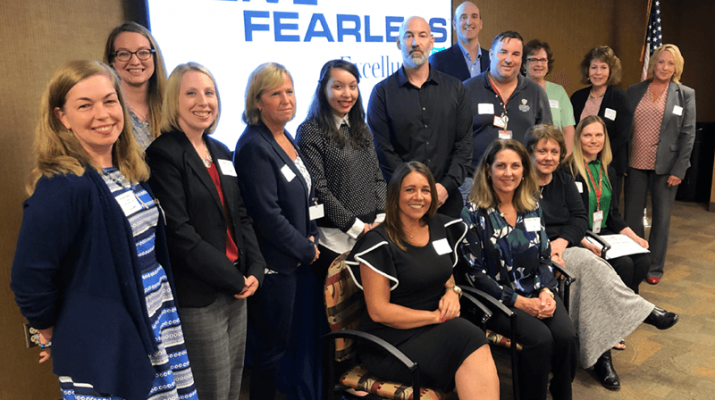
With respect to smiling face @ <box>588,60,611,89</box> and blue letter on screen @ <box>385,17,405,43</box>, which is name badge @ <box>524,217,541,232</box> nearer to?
blue letter on screen @ <box>385,17,405,43</box>

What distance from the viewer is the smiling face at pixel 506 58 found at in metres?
3.05

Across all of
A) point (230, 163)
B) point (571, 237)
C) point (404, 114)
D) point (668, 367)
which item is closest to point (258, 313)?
point (230, 163)

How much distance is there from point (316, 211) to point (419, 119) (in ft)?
2.95

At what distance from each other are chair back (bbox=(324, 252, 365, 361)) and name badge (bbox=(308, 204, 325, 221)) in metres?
0.25

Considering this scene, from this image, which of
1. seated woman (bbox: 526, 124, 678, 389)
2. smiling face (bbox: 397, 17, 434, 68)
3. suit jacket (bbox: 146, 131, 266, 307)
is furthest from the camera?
smiling face (bbox: 397, 17, 434, 68)

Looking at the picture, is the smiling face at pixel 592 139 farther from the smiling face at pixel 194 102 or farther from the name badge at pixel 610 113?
the smiling face at pixel 194 102

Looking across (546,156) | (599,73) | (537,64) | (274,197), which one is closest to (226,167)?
(274,197)

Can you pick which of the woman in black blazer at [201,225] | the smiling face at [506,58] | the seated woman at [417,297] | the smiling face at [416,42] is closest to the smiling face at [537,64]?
the smiling face at [506,58]

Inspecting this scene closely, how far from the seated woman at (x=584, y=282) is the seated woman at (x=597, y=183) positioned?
0.65 feet

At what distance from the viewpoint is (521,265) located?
7.97 feet

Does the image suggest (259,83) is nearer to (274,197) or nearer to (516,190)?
(274,197)

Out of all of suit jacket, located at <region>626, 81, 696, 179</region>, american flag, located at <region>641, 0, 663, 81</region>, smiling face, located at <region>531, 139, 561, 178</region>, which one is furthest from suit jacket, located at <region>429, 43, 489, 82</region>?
american flag, located at <region>641, 0, 663, 81</region>

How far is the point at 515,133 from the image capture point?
3.16 meters

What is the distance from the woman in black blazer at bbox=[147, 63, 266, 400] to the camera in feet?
5.49
